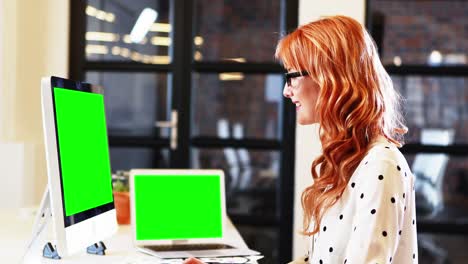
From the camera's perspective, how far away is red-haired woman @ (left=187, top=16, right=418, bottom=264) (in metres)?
1.47

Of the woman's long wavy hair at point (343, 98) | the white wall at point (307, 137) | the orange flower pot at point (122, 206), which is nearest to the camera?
the woman's long wavy hair at point (343, 98)

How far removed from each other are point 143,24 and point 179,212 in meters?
2.22

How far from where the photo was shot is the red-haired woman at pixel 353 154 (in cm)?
147

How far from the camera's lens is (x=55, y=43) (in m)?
4.20

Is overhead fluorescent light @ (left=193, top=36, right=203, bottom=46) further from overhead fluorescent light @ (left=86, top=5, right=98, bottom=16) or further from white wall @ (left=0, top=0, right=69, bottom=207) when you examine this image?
white wall @ (left=0, top=0, right=69, bottom=207)

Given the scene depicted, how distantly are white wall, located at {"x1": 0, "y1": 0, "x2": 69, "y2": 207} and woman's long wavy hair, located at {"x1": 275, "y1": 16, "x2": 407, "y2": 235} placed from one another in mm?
2525

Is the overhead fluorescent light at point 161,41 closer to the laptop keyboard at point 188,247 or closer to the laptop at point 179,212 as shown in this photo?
the laptop at point 179,212

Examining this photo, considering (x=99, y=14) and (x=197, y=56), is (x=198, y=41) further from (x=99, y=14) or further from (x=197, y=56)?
(x=99, y=14)

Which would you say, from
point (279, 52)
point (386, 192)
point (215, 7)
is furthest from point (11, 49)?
point (386, 192)

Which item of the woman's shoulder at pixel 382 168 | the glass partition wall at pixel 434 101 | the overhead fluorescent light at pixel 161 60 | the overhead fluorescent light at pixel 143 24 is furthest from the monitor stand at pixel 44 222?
the glass partition wall at pixel 434 101

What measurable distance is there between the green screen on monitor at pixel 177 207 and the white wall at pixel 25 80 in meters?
1.71

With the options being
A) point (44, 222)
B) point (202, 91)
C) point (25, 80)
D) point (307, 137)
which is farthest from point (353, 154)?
point (25, 80)

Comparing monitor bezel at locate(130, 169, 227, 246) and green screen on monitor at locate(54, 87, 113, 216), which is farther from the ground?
green screen on monitor at locate(54, 87, 113, 216)

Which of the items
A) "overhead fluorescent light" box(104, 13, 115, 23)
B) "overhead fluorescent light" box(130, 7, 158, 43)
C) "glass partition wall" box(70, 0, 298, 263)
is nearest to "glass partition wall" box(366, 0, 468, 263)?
"glass partition wall" box(70, 0, 298, 263)
